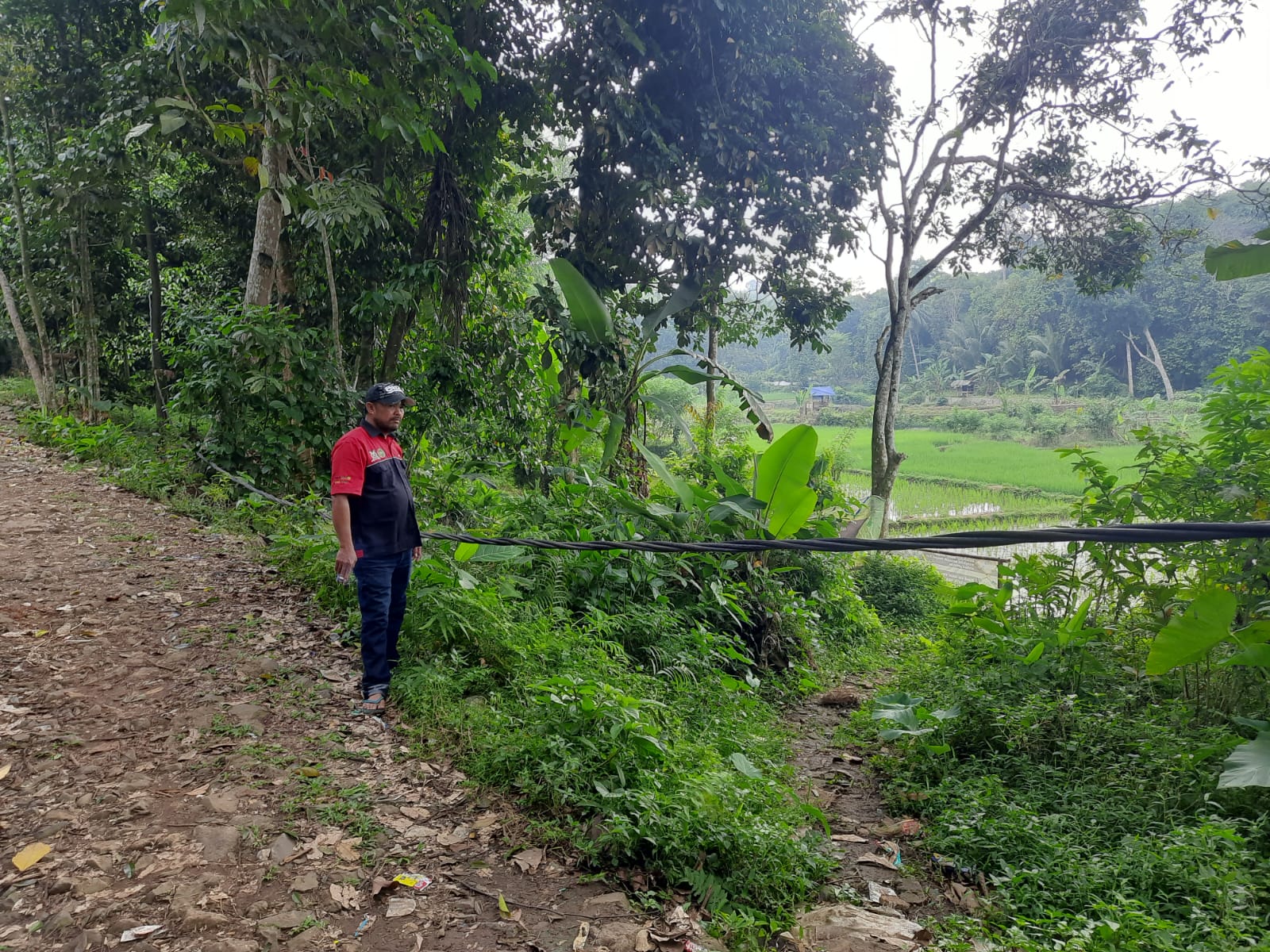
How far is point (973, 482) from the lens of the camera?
2184cm

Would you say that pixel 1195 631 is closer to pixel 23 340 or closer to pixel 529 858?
pixel 529 858

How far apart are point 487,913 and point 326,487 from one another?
5.49 m

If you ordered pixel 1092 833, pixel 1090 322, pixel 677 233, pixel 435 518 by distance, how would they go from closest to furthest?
pixel 1092 833 → pixel 435 518 → pixel 677 233 → pixel 1090 322

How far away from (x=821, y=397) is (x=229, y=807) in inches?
1459

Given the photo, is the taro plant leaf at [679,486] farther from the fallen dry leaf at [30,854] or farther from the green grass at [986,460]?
the green grass at [986,460]

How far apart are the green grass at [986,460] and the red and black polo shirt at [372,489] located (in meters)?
16.2

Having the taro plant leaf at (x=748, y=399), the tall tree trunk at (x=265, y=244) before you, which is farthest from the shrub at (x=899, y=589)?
the tall tree trunk at (x=265, y=244)

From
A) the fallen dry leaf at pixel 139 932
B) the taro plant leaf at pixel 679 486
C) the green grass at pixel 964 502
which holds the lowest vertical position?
the green grass at pixel 964 502

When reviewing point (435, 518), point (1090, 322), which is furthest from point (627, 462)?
point (1090, 322)

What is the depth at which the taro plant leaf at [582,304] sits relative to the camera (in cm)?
622

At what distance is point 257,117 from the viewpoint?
4566 mm

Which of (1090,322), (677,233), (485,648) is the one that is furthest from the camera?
(1090,322)

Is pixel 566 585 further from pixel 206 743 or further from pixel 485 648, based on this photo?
pixel 206 743

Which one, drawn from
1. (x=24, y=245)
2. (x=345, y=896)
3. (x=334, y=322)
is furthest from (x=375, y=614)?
(x=24, y=245)
